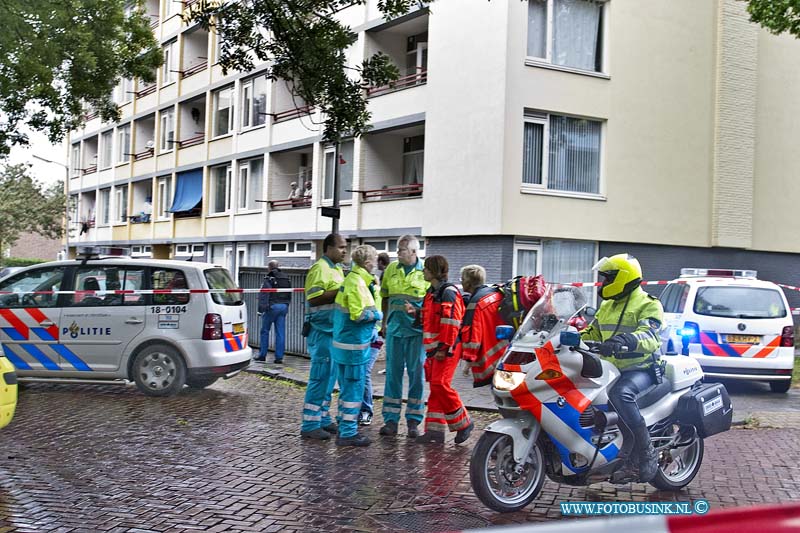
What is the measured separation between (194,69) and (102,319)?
2469 cm

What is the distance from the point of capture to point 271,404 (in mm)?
10875

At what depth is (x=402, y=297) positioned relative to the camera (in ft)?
28.5

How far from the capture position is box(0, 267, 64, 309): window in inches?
431

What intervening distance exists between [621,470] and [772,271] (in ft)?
55.9

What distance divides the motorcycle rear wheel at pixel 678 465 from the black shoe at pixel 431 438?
2.45 meters

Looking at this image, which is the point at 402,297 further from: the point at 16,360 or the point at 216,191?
the point at 216,191

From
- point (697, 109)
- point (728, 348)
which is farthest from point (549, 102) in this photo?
point (728, 348)

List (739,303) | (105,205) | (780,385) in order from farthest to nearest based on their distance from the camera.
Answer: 1. (105,205)
2. (780,385)
3. (739,303)

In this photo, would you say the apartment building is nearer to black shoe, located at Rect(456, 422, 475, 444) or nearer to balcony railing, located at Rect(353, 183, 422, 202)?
balcony railing, located at Rect(353, 183, 422, 202)

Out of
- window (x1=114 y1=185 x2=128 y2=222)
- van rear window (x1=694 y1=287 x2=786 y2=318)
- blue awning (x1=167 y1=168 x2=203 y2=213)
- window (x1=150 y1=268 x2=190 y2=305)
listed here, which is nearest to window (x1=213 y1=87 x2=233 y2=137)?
blue awning (x1=167 y1=168 x2=203 y2=213)

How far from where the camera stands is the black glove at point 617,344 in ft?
18.6

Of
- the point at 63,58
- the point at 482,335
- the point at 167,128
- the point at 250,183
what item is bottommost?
the point at 482,335

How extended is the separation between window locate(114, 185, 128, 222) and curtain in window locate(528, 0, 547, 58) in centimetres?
2712

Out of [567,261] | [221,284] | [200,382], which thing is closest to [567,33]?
[567,261]
